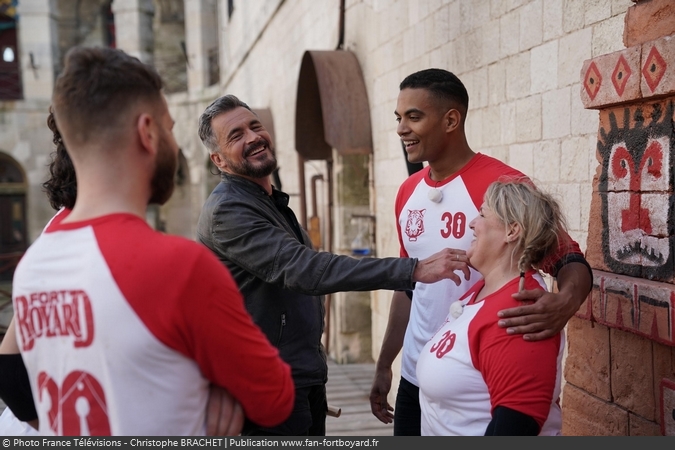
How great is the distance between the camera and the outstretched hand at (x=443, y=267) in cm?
203

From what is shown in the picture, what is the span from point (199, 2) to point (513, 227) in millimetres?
19852

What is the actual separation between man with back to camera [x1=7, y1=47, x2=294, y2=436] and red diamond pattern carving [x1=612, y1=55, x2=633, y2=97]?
161cm

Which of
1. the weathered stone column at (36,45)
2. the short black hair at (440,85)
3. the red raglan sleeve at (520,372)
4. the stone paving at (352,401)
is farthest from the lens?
the weathered stone column at (36,45)

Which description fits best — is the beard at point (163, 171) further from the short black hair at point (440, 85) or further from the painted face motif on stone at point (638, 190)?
the painted face motif on stone at point (638, 190)

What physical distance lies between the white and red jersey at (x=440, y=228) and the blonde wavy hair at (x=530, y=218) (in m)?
0.33

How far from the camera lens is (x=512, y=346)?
1.70m

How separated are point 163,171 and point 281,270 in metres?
0.83

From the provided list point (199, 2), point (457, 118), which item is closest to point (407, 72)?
point (457, 118)

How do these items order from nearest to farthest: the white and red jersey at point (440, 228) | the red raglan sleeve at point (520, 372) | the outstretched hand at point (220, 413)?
the outstretched hand at point (220, 413) < the red raglan sleeve at point (520, 372) < the white and red jersey at point (440, 228)

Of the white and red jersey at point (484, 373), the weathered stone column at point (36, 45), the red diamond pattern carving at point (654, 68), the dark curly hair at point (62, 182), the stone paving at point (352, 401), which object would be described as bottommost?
the stone paving at point (352, 401)

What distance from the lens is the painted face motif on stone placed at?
2145 mm

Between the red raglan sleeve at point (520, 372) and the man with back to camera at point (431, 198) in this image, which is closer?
the red raglan sleeve at point (520, 372)

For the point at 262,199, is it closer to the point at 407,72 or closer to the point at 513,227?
the point at 513,227

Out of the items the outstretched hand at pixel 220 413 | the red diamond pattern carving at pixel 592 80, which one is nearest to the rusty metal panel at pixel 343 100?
the red diamond pattern carving at pixel 592 80
